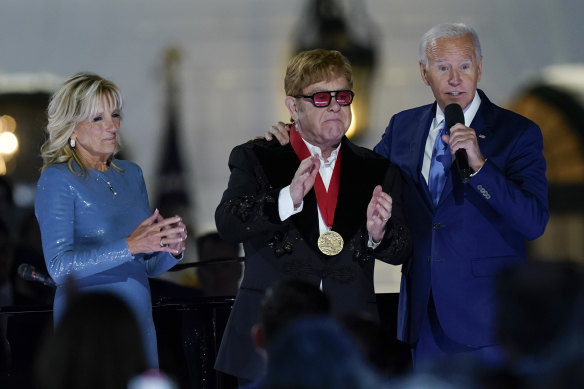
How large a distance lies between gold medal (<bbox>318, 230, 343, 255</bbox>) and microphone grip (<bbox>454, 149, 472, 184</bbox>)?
423mm

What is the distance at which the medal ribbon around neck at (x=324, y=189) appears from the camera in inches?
129

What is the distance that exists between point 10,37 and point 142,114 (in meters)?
0.81

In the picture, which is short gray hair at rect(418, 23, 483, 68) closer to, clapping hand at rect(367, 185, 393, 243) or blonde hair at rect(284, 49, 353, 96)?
blonde hair at rect(284, 49, 353, 96)

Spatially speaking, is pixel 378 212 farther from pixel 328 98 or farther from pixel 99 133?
pixel 99 133

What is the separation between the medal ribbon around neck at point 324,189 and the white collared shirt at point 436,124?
0.95 ft

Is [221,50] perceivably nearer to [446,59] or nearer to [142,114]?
[142,114]

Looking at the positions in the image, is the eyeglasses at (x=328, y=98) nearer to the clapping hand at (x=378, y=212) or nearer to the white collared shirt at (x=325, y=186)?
the white collared shirt at (x=325, y=186)

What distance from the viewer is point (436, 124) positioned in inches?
137

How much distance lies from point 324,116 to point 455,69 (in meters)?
0.46

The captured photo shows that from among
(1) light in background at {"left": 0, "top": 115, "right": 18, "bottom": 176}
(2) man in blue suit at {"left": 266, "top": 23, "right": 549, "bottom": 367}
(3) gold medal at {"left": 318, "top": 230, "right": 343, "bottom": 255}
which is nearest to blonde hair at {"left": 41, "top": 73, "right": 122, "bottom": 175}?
(2) man in blue suit at {"left": 266, "top": 23, "right": 549, "bottom": 367}

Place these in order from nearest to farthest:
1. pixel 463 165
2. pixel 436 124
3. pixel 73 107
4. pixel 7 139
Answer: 1. pixel 463 165
2. pixel 73 107
3. pixel 436 124
4. pixel 7 139

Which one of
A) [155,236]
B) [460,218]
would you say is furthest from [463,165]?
[155,236]

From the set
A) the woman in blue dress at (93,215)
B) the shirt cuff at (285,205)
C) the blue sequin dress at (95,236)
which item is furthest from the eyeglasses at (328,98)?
the blue sequin dress at (95,236)

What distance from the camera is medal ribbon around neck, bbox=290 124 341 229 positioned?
3.28 m
